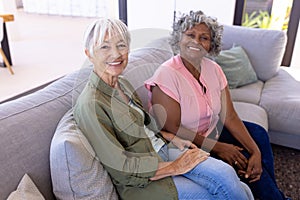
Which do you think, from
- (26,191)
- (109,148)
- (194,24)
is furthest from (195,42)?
(26,191)

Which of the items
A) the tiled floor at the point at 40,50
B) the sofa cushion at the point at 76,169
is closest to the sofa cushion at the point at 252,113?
the sofa cushion at the point at 76,169

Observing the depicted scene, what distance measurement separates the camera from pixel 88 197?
1.00 meters

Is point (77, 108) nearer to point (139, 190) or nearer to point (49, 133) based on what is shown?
point (49, 133)

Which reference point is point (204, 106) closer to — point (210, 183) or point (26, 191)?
point (210, 183)

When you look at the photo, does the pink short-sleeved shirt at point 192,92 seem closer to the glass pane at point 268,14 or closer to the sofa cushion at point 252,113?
the sofa cushion at point 252,113

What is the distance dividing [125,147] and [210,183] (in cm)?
35

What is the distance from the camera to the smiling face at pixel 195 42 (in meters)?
1.56

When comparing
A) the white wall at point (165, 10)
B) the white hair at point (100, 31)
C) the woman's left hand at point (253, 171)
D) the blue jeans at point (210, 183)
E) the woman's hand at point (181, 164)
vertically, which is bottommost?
the woman's left hand at point (253, 171)

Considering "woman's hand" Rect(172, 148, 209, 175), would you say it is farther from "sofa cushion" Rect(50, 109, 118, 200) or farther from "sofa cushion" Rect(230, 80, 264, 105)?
"sofa cushion" Rect(230, 80, 264, 105)

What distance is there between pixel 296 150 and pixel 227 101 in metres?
1.02

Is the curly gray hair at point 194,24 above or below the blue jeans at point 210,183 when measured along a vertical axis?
above

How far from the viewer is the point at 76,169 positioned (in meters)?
0.96

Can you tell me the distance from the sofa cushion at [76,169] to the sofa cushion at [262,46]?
197 centimetres

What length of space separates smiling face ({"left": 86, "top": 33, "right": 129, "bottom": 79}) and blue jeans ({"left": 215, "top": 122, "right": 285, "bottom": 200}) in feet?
2.66
